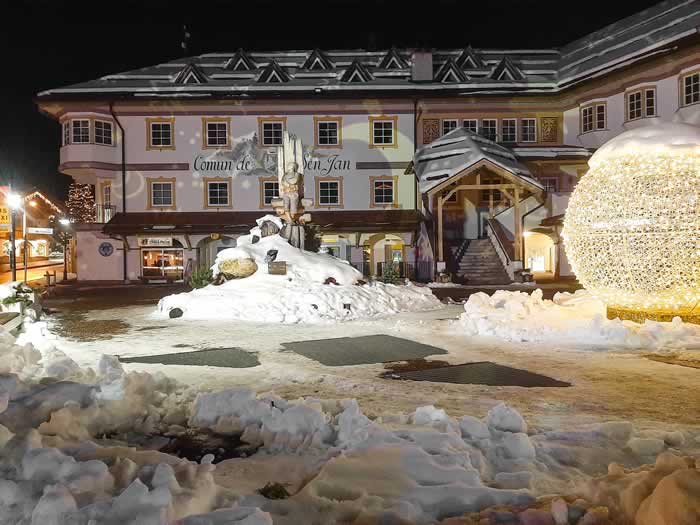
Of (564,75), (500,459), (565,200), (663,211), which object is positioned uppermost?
(564,75)

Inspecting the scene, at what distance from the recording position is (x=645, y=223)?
9875mm

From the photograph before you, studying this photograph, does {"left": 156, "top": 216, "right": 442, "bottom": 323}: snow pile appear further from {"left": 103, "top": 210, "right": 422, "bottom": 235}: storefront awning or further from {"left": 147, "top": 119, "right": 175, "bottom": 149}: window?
{"left": 147, "top": 119, "right": 175, "bottom": 149}: window

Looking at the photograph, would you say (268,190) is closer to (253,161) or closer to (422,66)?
(253,161)

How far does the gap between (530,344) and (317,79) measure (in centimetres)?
2827

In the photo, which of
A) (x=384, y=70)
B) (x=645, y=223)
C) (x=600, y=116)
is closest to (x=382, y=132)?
(x=384, y=70)

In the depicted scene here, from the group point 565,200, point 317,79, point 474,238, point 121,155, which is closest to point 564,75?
point 565,200

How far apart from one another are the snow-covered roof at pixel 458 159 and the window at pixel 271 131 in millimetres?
8024

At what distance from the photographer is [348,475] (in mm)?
4180

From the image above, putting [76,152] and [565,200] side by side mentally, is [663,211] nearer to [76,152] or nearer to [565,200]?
[565,200]

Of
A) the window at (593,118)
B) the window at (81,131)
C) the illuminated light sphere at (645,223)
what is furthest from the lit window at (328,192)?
the illuminated light sphere at (645,223)

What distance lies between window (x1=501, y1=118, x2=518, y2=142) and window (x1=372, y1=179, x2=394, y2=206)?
7.08 metres

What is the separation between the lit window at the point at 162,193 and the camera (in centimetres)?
3356

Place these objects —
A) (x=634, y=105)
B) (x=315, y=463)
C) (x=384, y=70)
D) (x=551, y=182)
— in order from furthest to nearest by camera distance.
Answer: (x=384, y=70) → (x=551, y=182) → (x=634, y=105) → (x=315, y=463)

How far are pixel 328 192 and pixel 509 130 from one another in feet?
36.4
